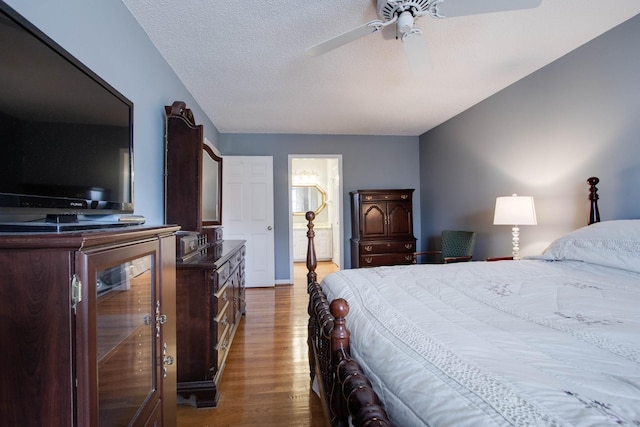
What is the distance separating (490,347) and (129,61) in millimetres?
2299

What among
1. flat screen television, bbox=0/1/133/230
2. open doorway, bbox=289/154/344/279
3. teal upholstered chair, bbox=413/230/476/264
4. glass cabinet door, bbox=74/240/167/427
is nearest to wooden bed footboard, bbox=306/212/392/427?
glass cabinet door, bbox=74/240/167/427

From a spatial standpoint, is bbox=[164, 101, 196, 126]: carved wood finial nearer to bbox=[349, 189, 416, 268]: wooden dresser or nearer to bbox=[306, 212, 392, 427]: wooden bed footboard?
bbox=[306, 212, 392, 427]: wooden bed footboard

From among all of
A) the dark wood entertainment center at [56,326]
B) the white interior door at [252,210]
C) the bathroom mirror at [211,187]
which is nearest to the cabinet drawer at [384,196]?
the white interior door at [252,210]

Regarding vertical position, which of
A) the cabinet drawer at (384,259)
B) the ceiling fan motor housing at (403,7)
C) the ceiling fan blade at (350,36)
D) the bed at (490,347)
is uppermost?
the ceiling fan motor housing at (403,7)

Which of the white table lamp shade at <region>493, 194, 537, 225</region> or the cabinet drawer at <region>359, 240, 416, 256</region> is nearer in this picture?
the white table lamp shade at <region>493, 194, 537, 225</region>

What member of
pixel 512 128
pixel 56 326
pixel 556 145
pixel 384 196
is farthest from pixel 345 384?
pixel 384 196

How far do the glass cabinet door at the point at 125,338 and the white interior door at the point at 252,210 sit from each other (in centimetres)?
353

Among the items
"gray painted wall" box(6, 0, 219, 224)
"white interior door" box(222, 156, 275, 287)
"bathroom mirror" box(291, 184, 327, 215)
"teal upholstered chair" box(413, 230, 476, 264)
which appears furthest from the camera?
"bathroom mirror" box(291, 184, 327, 215)

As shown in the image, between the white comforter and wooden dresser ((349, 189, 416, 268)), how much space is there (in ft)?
9.60

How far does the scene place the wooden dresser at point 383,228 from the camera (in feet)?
14.4

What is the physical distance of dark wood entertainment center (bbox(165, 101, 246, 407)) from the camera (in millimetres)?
1850

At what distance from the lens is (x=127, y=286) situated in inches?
35.3

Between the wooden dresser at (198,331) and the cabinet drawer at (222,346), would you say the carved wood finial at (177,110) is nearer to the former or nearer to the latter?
the wooden dresser at (198,331)

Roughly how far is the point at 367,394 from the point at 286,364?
180cm
